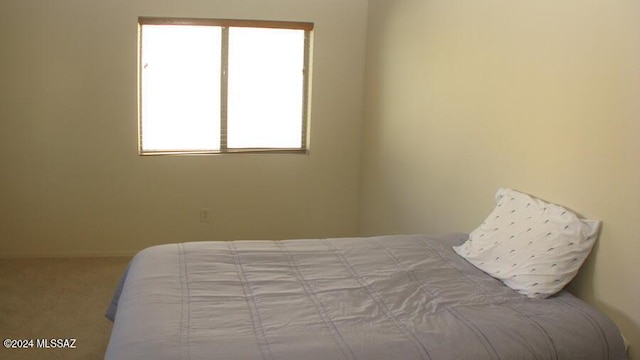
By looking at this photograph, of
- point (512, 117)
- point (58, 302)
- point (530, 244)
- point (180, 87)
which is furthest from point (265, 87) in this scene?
point (530, 244)

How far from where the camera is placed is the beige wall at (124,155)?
4.58 metres

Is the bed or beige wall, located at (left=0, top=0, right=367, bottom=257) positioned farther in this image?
beige wall, located at (left=0, top=0, right=367, bottom=257)

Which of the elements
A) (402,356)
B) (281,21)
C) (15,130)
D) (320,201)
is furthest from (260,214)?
(402,356)

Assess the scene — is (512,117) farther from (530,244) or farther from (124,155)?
(124,155)

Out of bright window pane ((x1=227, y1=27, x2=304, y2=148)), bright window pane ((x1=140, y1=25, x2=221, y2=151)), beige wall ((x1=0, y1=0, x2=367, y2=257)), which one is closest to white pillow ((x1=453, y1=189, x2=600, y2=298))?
beige wall ((x1=0, y1=0, x2=367, y2=257))

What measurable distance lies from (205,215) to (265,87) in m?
1.13

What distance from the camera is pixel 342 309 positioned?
2.34 m

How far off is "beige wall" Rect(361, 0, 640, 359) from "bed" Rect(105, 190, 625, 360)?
0.17 m

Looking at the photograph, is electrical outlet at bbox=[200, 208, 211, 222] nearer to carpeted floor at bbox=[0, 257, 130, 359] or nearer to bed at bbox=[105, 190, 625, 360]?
carpeted floor at bbox=[0, 257, 130, 359]

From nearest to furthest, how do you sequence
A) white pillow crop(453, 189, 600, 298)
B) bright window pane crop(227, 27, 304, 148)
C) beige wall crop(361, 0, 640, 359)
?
beige wall crop(361, 0, 640, 359) → white pillow crop(453, 189, 600, 298) → bright window pane crop(227, 27, 304, 148)

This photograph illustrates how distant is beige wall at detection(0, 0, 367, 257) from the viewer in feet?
15.0

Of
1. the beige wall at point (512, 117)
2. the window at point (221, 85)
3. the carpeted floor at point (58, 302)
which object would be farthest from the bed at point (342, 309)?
the window at point (221, 85)

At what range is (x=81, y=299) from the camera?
394 cm

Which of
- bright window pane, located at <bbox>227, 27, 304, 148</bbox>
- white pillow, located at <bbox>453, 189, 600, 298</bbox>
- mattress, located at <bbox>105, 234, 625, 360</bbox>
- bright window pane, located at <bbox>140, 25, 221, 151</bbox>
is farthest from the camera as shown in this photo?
bright window pane, located at <bbox>227, 27, 304, 148</bbox>
